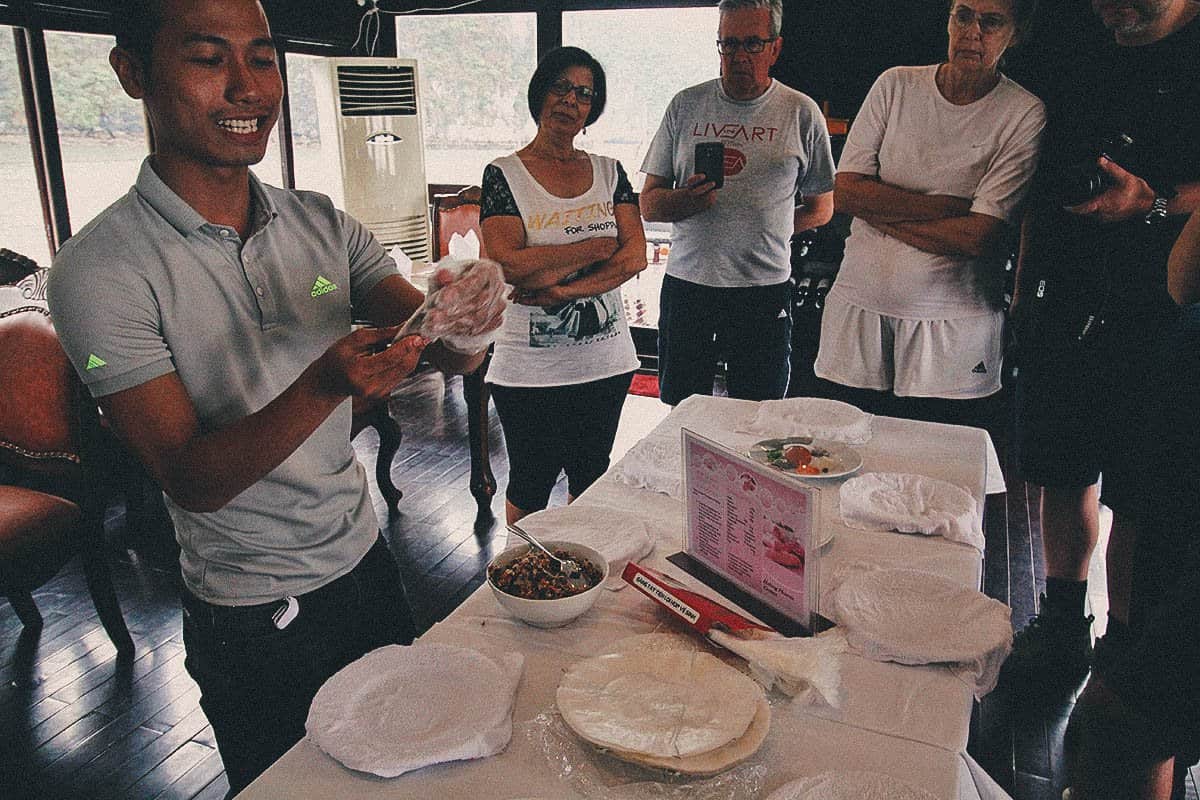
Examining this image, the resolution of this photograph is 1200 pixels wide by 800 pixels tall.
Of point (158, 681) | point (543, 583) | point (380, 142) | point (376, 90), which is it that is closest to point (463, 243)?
point (380, 142)

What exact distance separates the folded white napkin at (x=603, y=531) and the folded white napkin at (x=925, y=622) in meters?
0.32

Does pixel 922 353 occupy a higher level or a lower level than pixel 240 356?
lower

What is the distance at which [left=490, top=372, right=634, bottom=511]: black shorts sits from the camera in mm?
2227

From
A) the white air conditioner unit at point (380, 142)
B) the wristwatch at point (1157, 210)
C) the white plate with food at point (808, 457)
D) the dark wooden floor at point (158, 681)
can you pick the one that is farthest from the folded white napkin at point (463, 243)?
the wristwatch at point (1157, 210)

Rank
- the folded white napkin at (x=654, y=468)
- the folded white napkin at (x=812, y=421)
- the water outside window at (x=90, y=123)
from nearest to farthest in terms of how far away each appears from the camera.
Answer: the folded white napkin at (x=654, y=468) → the folded white napkin at (x=812, y=421) → the water outside window at (x=90, y=123)

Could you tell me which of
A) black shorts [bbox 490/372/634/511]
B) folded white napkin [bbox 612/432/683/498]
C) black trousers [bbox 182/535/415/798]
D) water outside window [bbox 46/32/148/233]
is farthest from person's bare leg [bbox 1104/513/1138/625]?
water outside window [bbox 46/32/148/233]

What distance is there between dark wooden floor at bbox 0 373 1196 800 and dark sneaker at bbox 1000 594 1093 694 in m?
0.10

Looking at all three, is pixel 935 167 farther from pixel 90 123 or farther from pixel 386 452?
pixel 90 123

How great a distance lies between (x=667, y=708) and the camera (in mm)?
930

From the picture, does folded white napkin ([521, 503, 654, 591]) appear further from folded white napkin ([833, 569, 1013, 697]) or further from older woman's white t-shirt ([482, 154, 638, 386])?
older woman's white t-shirt ([482, 154, 638, 386])

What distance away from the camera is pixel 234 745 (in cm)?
122

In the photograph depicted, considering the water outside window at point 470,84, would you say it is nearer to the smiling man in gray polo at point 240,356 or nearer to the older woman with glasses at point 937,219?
the older woman with glasses at point 937,219

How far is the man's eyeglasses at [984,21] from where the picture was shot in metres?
1.99

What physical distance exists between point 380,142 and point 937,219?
343 centimetres
